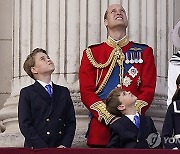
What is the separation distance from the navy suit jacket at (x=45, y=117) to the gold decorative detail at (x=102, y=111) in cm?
21

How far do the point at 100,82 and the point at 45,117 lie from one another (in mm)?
718

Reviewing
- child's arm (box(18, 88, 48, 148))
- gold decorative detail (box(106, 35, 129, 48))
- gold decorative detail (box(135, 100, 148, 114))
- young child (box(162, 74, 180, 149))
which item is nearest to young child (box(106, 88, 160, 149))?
young child (box(162, 74, 180, 149))

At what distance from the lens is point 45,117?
8.23 meters

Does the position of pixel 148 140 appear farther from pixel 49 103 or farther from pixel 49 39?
pixel 49 39

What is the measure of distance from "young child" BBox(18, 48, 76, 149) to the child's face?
520 millimetres

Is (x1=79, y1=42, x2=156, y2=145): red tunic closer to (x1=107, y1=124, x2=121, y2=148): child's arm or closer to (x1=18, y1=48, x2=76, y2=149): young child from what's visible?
(x1=18, y1=48, x2=76, y2=149): young child

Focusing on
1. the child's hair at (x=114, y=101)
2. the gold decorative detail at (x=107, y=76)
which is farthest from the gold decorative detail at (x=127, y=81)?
the child's hair at (x=114, y=101)

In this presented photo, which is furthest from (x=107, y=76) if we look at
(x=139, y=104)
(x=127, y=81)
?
(x=139, y=104)

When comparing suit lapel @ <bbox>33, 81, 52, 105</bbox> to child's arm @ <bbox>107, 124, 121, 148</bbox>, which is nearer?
child's arm @ <bbox>107, 124, 121, 148</bbox>

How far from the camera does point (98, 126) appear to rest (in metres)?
8.52

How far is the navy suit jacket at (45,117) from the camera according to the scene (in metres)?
8.09

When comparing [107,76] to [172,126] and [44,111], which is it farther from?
[172,126]

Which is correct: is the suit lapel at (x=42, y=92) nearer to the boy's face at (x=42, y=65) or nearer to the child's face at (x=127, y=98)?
the boy's face at (x=42, y=65)

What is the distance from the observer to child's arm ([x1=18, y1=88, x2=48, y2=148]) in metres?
8.01
